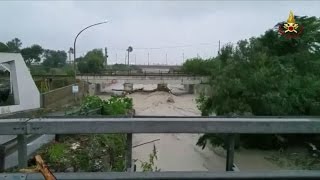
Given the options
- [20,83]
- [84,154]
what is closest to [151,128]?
[84,154]

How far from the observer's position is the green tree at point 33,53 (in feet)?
418

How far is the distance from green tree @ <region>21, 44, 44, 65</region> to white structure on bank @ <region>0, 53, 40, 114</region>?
88.1 m

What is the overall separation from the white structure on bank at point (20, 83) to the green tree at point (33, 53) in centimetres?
8809

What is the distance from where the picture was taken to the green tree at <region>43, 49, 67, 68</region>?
145750 mm

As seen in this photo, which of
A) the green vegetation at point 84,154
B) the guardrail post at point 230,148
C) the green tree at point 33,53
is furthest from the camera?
the green tree at point 33,53

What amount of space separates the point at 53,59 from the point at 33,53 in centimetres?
2238

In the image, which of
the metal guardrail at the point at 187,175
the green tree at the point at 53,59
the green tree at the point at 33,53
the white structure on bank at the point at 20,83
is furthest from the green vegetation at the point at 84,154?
the green tree at the point at 53,59

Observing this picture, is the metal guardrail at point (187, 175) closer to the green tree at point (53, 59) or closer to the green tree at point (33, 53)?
the green tree at point (33, 53)

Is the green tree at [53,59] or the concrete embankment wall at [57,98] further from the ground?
the green tree at [53,59]

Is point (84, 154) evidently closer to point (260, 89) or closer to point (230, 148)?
point (230, 148)

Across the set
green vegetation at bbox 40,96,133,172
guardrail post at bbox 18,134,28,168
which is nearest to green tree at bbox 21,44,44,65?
green vegetation at bbox 40,96,133,172

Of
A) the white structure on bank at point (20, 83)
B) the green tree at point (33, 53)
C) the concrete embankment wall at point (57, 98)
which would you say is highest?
the green tree at point (33, 53)

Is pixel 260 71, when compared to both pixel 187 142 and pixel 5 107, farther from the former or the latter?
pixel 5 107

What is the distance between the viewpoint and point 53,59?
152 meters
